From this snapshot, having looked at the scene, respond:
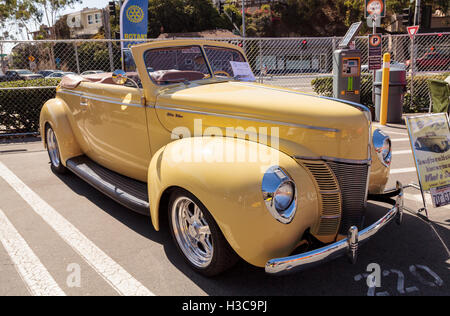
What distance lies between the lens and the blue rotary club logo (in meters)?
12.5

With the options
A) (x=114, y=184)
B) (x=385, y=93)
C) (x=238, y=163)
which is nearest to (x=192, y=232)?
(x=238, y=163)

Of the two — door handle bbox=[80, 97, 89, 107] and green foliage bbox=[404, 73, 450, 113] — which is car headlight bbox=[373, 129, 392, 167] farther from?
green foliage bbox=[404, 73, 450, 113]

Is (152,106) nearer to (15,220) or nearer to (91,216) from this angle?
(91,216)

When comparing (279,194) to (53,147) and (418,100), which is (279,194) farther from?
(418,100)

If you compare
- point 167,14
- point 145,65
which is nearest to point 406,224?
point 145,65

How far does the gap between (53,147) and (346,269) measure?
4.53 metres

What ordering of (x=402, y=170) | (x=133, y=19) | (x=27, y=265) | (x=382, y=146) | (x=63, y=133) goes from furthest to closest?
1. (x=133, y=19)
2. (x=402, y=170)
3. (x=63, y=133)
4. (x=382, y=146)
5. (x=27, y=265)

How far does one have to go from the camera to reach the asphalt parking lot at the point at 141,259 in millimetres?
2773

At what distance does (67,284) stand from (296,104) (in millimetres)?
2210

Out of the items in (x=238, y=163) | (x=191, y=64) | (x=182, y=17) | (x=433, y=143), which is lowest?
(x=433, y=143)

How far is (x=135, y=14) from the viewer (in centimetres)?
1264

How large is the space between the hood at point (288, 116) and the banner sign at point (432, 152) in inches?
47.0

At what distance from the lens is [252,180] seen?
246cm

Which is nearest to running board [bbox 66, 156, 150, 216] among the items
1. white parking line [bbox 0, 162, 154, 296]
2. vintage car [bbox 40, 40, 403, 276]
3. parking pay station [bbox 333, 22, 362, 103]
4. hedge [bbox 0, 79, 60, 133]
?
vintage car [bbox 40, 40, 403, 276]
